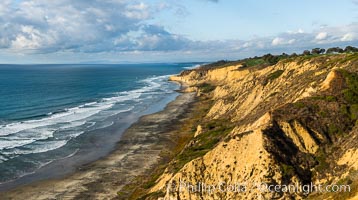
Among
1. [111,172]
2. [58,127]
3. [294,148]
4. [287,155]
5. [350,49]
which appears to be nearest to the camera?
[287,155]

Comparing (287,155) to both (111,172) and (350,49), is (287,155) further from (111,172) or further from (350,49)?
(350,49)

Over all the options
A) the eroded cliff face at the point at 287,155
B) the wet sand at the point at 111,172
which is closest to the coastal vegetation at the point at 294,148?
the eroded cliff face at the point at 287,155

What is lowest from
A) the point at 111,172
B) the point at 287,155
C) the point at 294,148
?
the point at 111,172

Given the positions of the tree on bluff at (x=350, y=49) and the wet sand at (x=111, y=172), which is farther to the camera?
the tree on bluff at (x=350, y=49)

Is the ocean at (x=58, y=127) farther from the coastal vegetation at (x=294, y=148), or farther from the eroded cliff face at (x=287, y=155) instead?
the eroded cliff face at (x=287, y=155)

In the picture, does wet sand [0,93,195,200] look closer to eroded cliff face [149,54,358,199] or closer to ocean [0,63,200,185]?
ocean [0,63,200,185]

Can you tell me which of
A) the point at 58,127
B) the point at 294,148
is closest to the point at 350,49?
the point at 58,127

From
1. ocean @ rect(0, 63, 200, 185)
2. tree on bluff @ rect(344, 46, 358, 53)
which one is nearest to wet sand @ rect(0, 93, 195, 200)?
ocean @ rect(0, 63, 200, 185)

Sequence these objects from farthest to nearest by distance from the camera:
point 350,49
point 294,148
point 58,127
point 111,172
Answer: point 350,49, point 58,127, point 111,172, point 294,148

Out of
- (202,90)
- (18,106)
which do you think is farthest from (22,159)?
(202,90)
